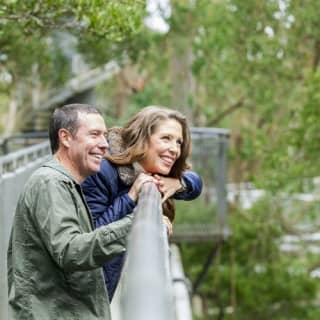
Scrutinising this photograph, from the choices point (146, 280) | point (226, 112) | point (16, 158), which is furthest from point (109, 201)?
point (226, 112)

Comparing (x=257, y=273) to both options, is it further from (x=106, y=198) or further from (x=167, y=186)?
(x=106, y=198)

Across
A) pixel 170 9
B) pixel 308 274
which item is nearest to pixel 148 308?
pixel 170 9

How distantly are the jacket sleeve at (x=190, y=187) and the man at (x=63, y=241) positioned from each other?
126 centimetres

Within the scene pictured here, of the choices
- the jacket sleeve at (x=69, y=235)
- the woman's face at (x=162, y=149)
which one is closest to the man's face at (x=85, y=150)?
the jacket sleeve at (x=69, y=235)

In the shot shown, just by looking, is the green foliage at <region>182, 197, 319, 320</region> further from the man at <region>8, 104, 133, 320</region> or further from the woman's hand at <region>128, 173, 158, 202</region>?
the man at <region>8, 104, 133, 320</region>

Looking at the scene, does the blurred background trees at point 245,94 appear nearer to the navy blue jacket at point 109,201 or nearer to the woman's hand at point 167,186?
the woman's hand at point 167,186

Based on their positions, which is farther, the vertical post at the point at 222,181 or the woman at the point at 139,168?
the vertical post at the point at 222,181

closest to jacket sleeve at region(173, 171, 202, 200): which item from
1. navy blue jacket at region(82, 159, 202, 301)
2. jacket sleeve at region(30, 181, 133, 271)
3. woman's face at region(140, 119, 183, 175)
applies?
woman's face at region(140, 119, 183, 175)

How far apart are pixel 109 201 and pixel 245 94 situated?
66.8ft

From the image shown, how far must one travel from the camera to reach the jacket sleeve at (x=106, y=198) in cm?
445

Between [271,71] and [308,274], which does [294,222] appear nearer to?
[308,274]

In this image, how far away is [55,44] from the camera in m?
22.9

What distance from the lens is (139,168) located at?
15.6 ft

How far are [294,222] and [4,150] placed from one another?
11518 millimetres
